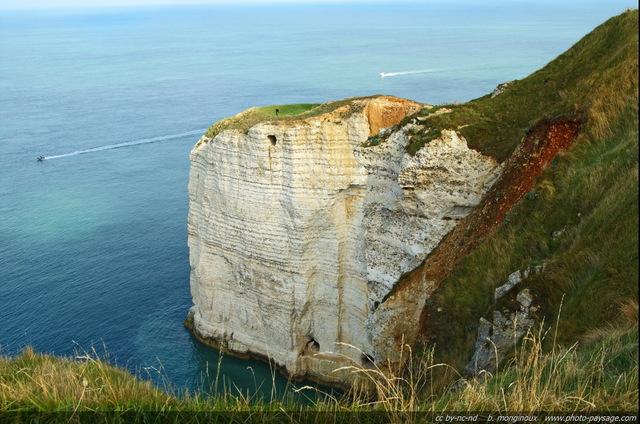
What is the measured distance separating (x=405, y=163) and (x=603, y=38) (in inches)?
325

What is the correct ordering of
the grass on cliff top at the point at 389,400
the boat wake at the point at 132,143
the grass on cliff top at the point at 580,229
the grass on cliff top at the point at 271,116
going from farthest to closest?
the boat wake at the point at 132,143 → the grass on cliff top at the point at 271,116 → the grass on cliff top at the point at 580,229 → the grass on cliff top at the point at 389,400

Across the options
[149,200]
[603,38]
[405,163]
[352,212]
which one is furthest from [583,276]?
[149,200]

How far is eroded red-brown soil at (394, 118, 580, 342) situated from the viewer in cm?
1791

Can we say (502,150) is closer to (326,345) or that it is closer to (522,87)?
(522,87)

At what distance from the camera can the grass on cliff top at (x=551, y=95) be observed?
1822 centimetres

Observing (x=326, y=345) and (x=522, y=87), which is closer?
(x=522, y=87)

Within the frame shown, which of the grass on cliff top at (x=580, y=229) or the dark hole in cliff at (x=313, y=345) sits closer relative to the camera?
the grass on cliff top at (x=580, y=229)

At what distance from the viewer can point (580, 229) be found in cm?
1327

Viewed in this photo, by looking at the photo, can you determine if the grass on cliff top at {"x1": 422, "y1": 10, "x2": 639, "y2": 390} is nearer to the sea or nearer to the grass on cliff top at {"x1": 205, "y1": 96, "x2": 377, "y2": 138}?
the sea

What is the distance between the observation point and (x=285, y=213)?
1084 inches

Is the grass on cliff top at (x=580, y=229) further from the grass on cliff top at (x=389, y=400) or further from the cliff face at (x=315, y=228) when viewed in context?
the cliff face at (x=315, y=228)

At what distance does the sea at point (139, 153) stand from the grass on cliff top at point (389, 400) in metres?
0.46

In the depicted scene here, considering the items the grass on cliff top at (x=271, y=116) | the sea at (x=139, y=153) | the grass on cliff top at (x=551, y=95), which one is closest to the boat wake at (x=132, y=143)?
the sea at (x=139, y=153)

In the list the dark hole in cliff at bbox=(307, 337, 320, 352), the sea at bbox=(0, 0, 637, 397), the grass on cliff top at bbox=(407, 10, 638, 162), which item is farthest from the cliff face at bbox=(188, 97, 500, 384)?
the sea at bbox=(0, 0, 637, 397)
